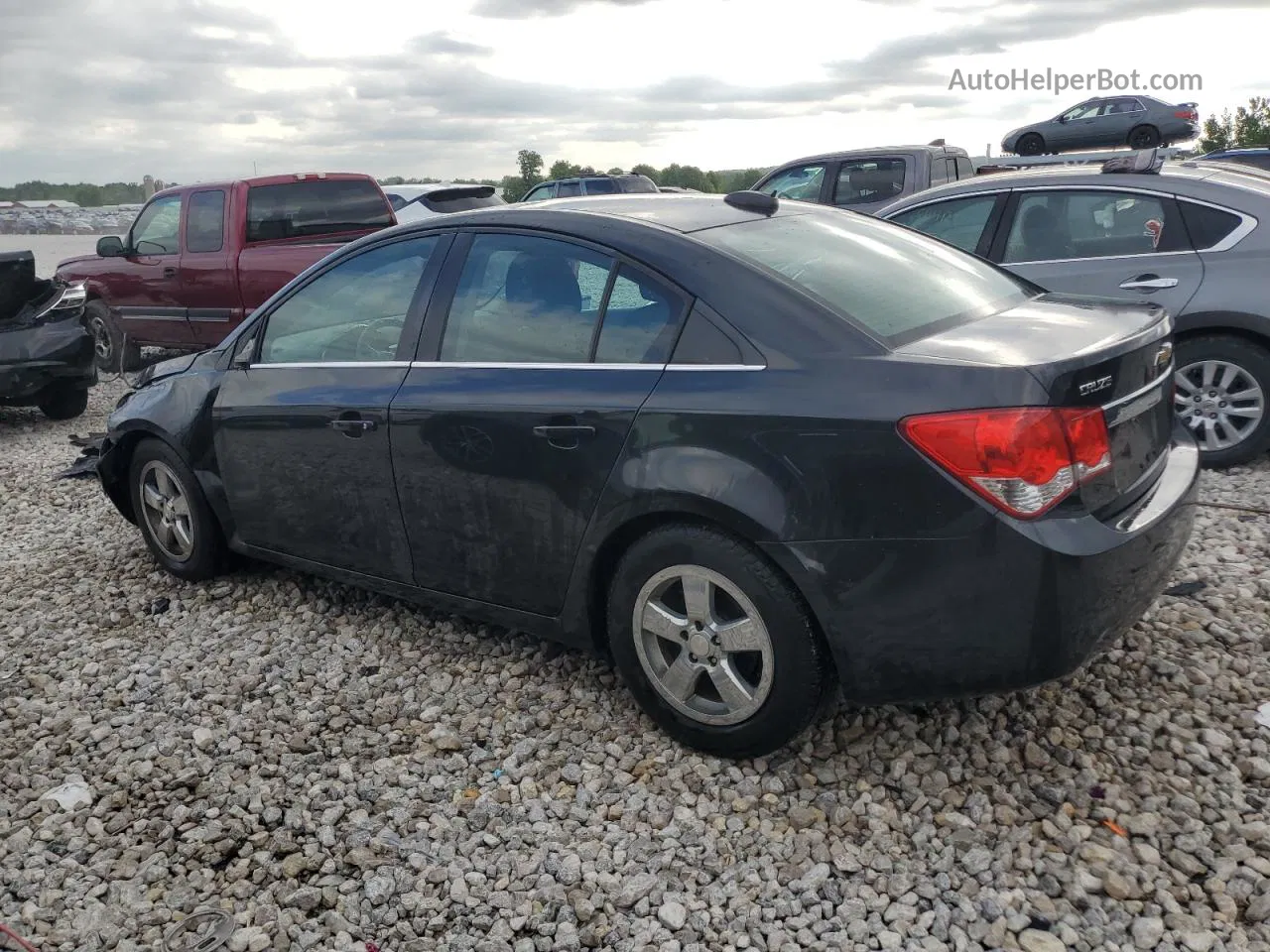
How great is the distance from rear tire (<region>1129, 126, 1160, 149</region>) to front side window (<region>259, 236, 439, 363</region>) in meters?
27.0

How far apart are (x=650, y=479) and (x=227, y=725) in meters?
1.81

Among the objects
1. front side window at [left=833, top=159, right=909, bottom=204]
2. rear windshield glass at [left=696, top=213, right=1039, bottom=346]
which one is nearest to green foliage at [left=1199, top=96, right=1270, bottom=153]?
front side window at [left=833, top=159, right=909, bottom=204]

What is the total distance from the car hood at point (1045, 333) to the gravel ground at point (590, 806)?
1193 millimetres

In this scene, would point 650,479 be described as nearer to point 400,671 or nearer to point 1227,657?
point 400,671

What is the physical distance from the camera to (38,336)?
29.2 ft

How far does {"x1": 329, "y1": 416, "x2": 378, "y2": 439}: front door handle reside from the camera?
4055 mm

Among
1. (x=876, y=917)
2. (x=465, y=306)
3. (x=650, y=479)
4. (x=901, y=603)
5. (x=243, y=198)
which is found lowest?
(x=876, y=917)

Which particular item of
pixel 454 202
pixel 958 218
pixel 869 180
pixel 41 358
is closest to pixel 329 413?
pixel 958 218

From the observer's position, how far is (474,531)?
3832 millimetres

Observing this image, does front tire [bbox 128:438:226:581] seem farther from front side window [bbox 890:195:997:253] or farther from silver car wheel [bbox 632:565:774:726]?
→ front side window [bbox 890:195:997:253]

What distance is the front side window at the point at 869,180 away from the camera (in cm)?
1279

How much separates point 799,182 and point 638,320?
10596mm

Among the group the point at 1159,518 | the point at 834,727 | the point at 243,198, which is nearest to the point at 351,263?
the point at 834,727

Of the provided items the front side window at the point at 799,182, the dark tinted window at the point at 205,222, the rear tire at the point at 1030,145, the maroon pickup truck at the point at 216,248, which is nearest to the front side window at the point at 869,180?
the front side window at the point at 799,182
